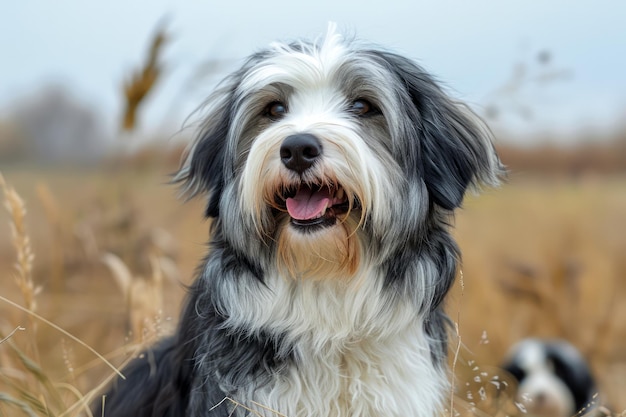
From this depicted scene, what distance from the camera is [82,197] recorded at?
548 cm

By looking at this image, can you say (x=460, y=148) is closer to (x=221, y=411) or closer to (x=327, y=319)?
(x=327, y=319)

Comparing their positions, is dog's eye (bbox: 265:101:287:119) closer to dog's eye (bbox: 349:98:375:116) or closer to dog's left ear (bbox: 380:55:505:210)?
dog's eye (bbox: 349:98:375:116)

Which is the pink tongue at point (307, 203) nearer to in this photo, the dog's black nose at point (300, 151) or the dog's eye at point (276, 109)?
the dog's black nose at point (300, 151)

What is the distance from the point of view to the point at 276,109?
314cm

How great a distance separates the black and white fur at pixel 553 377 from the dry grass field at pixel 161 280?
0.97 ft

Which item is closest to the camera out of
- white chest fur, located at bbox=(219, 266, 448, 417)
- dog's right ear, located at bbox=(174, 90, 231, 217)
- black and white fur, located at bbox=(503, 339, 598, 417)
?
white chest fur, located at bbox=(219, 266, 448, 417)

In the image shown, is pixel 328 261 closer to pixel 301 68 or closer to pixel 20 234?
pixel 301 68

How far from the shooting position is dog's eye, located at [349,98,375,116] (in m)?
3.11

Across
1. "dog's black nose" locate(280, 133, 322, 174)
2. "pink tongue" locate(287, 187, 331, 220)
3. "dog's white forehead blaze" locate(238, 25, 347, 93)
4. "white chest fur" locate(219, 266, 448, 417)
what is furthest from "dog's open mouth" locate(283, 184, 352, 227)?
"dog's white forehead blaze" locate(238, 25, 347, 93)

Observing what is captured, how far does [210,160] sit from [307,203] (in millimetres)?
665

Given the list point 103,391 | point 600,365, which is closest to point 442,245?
point 103,391

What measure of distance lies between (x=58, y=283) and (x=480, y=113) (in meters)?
2.58

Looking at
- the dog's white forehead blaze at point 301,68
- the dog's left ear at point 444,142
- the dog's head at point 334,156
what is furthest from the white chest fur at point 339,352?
the dog's white forehead blaze at point 301,68

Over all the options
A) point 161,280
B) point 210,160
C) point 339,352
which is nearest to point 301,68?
point 210,160
